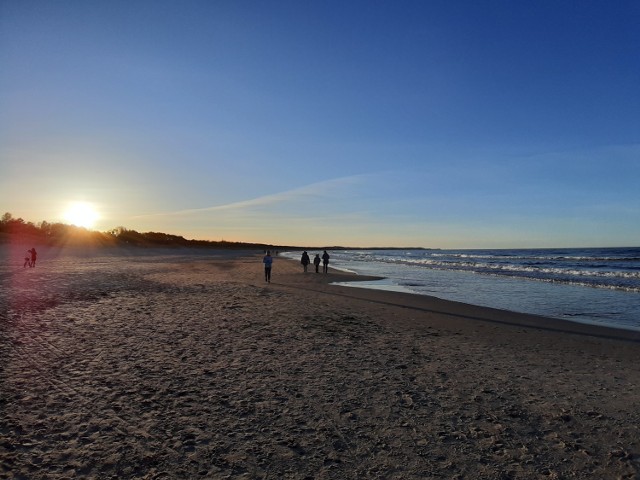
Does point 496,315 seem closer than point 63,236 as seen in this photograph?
Yes

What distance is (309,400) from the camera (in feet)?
21.3

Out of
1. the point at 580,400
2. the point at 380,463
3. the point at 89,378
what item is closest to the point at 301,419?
the point at 380,463

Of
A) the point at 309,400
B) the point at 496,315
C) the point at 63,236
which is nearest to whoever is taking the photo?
the point at 309,400

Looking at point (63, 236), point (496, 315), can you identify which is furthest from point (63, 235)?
point (496, 315)

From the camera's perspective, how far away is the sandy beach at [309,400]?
4.69m

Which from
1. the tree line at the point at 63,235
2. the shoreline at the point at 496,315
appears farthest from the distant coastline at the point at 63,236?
the shoreline at the point at 496,315

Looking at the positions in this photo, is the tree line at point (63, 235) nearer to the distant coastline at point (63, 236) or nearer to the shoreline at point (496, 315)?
the distant coastline at point (63, 236)

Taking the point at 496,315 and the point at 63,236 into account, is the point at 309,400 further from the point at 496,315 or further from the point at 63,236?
the point at 63,236

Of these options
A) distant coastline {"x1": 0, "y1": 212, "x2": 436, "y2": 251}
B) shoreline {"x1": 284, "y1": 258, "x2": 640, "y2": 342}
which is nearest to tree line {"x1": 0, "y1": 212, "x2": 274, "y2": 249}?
distant coastline {"x1": 0, "y1": 212, "x2": 436, "y2": 251}

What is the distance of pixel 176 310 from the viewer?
1465cm

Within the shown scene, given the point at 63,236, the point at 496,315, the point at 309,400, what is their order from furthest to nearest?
the point at 63,236 → the point at 496,315 → the point at 309,400

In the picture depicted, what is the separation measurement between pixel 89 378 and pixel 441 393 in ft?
19.8

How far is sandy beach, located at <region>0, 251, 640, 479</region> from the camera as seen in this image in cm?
469

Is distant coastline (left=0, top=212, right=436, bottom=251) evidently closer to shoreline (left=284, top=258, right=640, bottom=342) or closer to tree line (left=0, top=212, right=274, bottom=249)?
tree line (left=0, top=212, right=274, bottom=249)
